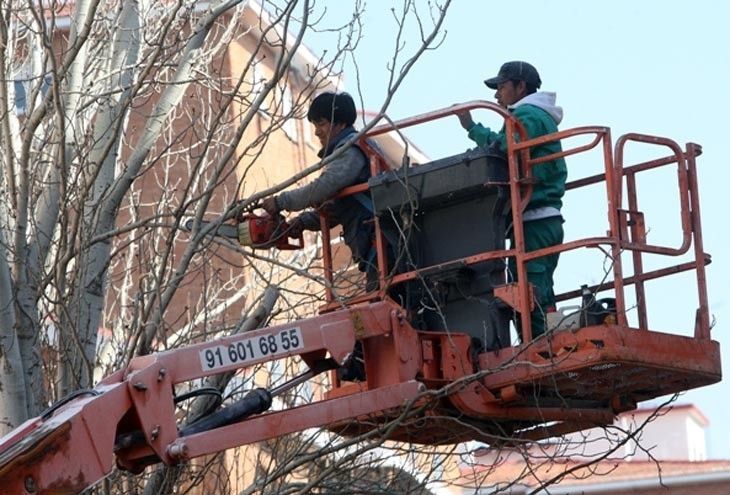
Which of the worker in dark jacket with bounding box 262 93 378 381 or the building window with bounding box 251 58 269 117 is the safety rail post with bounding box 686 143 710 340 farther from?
the building window with bounding box 251 58 269 117

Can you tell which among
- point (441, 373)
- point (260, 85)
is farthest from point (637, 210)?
point (260, 85)

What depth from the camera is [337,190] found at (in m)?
10.2

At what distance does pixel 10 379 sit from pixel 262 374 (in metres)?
14.0

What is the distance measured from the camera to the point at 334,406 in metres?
8.93

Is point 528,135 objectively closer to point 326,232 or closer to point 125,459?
point 326,232

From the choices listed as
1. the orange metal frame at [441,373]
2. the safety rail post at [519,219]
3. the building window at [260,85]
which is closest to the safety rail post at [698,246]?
the orange metal frame at [441,373]

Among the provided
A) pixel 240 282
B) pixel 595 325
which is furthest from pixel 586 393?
pixel 240 282

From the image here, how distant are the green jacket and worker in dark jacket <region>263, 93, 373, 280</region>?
2.53ft

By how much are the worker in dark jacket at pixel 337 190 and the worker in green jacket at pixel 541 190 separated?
2.49 ft

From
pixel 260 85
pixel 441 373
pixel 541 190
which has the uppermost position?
pixel 260 85

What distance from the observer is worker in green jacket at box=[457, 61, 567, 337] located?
32.0 feet

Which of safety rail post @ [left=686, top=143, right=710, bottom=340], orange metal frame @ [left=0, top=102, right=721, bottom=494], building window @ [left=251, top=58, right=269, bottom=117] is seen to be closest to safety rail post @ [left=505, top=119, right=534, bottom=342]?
orange metal frame @ [left=0, top=102, right=721, bottom=494]

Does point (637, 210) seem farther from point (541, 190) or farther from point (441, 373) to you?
point (441, 373)

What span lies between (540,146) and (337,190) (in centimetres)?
123
